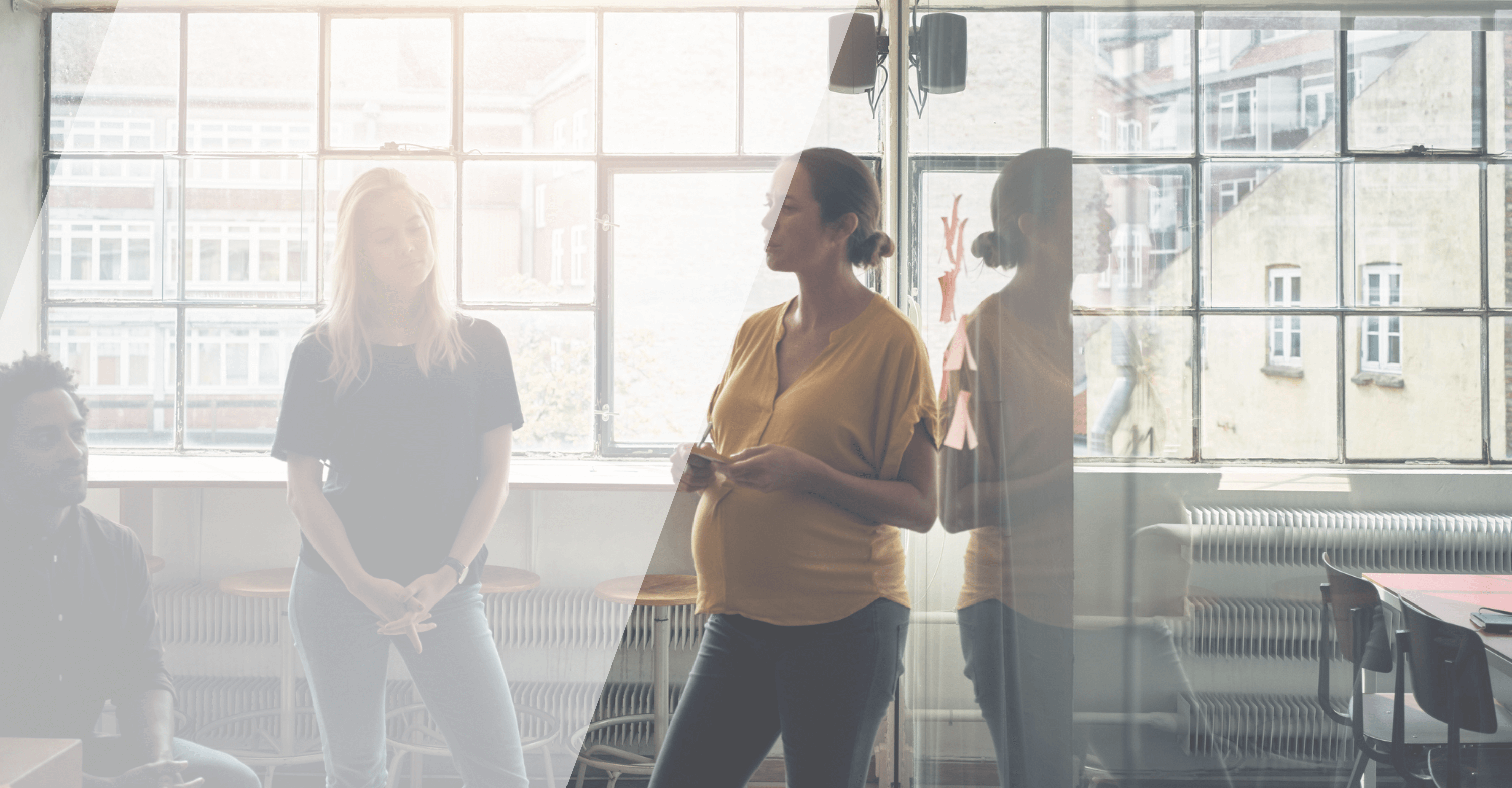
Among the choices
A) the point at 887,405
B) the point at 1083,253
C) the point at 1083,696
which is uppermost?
the point at 1083,253

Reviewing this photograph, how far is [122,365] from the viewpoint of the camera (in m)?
2.53

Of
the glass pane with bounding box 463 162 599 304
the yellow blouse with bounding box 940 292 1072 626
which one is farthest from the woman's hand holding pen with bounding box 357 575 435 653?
the glass pane with bounding box 463 162 599 304

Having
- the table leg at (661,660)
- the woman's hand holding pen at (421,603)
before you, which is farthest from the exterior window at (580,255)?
the woman's hand holding pen at (421,603)

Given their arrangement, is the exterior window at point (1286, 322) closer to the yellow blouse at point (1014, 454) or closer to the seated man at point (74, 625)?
the yellow blouse at point (1014, 454)

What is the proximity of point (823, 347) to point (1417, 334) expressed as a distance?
60 centimetres

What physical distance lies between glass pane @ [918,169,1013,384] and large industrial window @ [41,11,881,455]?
48.4 inches

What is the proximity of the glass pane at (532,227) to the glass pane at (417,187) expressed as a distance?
4cm

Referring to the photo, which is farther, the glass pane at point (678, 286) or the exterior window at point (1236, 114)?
the glass pane at point (678, 286)

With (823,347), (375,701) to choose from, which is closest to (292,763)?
(375,701)

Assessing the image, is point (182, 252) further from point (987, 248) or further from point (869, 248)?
point (987, 248)

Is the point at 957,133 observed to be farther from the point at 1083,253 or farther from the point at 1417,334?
the point at 1417,334

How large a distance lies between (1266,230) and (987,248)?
476 millimetres

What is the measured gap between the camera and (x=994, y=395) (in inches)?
31.7

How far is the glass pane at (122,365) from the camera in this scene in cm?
252
